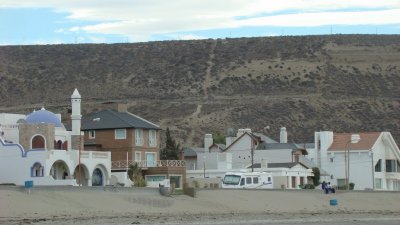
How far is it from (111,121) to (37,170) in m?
13.7

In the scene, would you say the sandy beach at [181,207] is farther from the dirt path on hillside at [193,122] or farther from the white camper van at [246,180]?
the dirt path on hillside at [193,122]

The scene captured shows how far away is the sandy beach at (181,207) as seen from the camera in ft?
158

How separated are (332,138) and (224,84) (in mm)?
A: 53421

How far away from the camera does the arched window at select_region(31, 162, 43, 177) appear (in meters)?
70.9

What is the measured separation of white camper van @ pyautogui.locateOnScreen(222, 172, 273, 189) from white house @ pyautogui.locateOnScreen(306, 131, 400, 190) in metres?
16.1

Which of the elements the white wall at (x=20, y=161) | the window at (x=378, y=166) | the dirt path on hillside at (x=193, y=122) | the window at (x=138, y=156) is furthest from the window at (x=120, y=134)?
the dirt path on hillside at (x=193, y=122)

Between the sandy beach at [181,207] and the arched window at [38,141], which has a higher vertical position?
the arched window at [38,141]

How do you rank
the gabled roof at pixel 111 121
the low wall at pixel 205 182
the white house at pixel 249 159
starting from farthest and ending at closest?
the white house at pixel 249 159, the gabled roof at pixel 111 121, the low wall at pixel 205 182

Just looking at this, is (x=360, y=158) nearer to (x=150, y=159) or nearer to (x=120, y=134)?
(x=150, y=159)

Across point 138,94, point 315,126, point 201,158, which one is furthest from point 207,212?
point 138,94

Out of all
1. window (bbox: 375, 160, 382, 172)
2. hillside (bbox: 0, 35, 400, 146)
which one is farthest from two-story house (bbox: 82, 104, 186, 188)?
hillside (bbox: 0, 35, 400, 146)

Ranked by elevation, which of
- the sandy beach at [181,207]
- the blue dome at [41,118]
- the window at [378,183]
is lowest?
the sandy beach at [181,207]

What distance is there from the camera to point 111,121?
83.7 meters

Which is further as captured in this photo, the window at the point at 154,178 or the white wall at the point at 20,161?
the window at the point at 154,178
